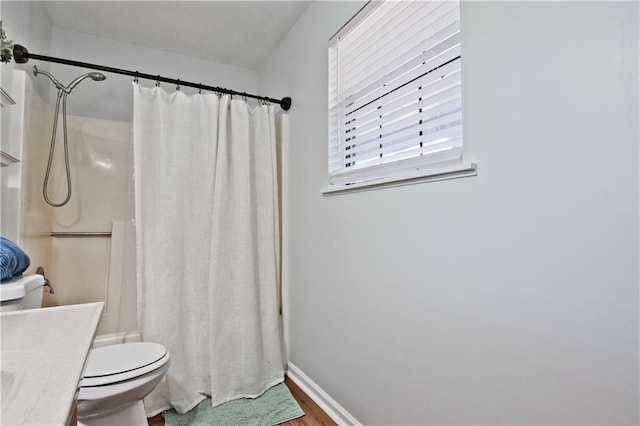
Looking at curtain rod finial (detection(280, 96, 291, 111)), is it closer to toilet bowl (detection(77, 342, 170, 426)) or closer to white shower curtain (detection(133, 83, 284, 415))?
white shower curtain (detection(133, 83, 284, 415))

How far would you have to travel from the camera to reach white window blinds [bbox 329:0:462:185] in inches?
46.9

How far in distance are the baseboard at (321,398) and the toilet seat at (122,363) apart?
0.84 m

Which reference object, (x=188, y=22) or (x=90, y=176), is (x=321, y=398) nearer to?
(x=90, y=176)

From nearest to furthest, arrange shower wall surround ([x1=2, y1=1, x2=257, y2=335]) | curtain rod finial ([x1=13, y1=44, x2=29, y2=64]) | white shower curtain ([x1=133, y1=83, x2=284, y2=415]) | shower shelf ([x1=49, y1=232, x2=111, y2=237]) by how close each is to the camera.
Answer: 1. curtain rod finial ([x1=13, y1=44, x2=29, y2=64])
2. white shower curtain ([x1=133, y1=83, x2=284, y2=415])
3. shower wall surround ([x1=2, y1=1, x2=257, y2=335])
4. shower shelf ([x1=49, y1=232, x2=111, y2=237])

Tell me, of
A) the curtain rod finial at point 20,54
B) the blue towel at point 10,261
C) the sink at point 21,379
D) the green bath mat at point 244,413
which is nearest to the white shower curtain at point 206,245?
the green bath mat at point 244,413

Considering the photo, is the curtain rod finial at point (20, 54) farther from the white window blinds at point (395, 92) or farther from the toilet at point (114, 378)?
the white window blinds at point (395, 92)

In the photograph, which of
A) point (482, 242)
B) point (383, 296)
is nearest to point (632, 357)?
point (482, 242)

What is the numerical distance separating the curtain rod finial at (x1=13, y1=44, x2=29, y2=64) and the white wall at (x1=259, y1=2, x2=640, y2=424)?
1804mm

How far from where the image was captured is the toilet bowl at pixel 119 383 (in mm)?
1385

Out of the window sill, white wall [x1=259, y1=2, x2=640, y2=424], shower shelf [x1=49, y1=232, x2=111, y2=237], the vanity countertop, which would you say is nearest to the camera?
the vanity countertop

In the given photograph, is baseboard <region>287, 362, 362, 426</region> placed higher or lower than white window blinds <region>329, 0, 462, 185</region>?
lower

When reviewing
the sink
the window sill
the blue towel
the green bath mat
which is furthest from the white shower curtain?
the sink

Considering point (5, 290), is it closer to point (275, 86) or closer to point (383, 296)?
point (383, 296)

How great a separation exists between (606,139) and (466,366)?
2.60 feet
